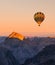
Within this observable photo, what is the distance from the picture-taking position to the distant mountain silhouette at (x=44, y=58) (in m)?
1.31

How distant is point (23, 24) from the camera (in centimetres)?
214

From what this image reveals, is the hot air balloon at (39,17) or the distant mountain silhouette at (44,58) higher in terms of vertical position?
the hot air balloon at (39,17)

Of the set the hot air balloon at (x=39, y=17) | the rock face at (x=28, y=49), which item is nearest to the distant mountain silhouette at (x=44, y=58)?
the rock face at (x=28, y=49)

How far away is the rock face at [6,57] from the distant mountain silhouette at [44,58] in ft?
0.28

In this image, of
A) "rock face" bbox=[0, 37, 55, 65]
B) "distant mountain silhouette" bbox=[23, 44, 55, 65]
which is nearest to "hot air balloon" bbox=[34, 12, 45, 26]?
"rock face" bbox=[0, 37, 55, 65]

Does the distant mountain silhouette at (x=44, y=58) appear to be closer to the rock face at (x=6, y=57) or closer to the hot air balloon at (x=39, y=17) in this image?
the rock face at (x=6, y=57)

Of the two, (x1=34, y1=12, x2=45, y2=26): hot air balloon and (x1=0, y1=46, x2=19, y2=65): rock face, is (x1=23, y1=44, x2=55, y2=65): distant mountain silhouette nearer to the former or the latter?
(x1=0, y1=46, x2=19, y2=65): rock face

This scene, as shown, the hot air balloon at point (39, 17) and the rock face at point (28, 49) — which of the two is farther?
the hot air balloon at point (39, 17)

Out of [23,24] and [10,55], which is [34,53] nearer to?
[10,55]

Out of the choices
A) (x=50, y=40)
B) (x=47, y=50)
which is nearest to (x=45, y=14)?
(x=50, y=40)

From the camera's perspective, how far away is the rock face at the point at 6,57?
1334mm

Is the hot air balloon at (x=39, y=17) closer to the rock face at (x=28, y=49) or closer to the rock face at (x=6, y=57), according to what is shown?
the rock face at (x=28, y=49)

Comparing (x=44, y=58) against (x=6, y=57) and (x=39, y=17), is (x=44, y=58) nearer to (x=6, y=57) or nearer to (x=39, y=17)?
(x=6, y=57)

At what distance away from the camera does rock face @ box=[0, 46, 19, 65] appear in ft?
4.38
